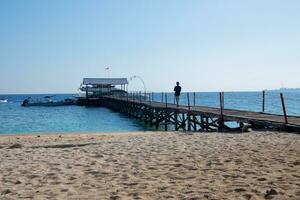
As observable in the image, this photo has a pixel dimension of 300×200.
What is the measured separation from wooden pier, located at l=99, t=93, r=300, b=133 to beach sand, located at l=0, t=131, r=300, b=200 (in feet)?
16.0

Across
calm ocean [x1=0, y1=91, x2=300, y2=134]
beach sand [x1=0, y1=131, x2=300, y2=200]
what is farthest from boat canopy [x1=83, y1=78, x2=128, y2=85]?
beach sand [x1=0, y1=131, x2=300, y2=200]

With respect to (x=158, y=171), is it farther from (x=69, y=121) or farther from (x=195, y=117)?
(x=69, y=121)

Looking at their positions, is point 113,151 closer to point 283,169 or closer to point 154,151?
point 154,151

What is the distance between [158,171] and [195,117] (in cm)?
1846

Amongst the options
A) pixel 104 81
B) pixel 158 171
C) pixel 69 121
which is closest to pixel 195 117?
pixel 158 171

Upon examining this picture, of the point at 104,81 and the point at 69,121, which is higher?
the point at 104,81

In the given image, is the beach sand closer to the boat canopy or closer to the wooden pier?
the wooden pier

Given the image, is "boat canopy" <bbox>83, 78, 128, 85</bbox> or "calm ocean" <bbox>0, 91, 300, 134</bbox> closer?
"calm ocean" <bbox>0, 91, 300, 134</bbox>

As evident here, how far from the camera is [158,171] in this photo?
27.6 ft

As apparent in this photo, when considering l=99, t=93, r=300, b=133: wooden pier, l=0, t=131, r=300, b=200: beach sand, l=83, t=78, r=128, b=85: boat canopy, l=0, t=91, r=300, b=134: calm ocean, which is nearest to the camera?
l=0, t=131, r=300, b=200: beach sand

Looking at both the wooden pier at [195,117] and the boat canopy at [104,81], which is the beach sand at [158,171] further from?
the boat canopy at [104,81]

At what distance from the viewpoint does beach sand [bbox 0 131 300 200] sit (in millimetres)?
6762

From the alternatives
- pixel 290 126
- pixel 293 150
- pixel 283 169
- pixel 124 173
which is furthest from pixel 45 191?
pixel 290 126

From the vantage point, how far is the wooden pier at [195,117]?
56.5 feet
